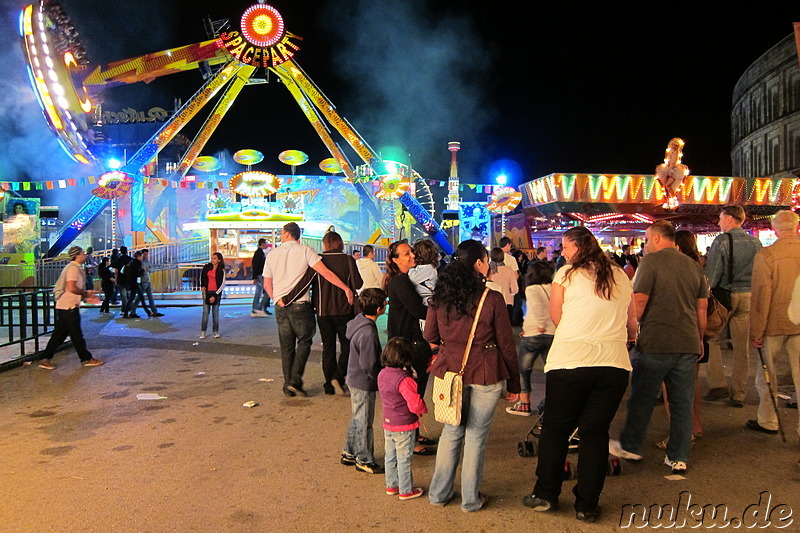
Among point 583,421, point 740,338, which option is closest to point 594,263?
point 583,421

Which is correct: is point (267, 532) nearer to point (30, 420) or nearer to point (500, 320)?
point (500, 320)

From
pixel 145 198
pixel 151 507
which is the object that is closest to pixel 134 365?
pixel 151 507

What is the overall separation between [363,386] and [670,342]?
2.21 meters

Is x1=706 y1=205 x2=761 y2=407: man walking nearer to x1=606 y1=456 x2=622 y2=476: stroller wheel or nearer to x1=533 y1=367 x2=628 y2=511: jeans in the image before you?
x1=606 y1=456 x2=622 y2=476: stroller wheel

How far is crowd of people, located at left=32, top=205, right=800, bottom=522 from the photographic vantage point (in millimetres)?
3375

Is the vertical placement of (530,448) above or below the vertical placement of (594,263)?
below

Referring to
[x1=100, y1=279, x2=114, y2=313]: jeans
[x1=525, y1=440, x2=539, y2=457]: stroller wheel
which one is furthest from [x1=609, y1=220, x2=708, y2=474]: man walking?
[x1=100, y1=279, x2=114, y2=313]: jeans

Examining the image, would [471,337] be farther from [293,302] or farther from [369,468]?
[293,302]

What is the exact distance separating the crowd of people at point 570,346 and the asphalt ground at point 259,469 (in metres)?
0.20

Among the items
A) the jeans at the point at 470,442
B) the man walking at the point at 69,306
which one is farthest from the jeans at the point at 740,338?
the man walking at the point at 69,306

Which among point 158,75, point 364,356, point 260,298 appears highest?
point 158,75

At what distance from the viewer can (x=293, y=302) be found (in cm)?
634

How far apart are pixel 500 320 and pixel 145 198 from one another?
2831cm

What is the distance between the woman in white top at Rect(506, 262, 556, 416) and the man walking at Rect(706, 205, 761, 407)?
1.73 m
